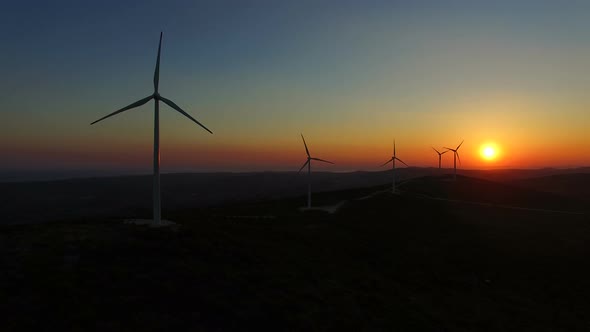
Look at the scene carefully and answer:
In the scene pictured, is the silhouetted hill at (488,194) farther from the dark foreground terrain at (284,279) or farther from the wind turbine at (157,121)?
the wind turbine at (157,121)

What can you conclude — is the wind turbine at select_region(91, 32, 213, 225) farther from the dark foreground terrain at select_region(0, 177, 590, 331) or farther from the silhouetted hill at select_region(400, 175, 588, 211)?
the silhouetted hill at select_region(400, 175, 588, 211)

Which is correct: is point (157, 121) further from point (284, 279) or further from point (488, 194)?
point (488, 194)

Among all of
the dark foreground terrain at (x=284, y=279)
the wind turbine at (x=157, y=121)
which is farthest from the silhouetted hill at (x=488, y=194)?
the wind turbine at (x=157, y=121)

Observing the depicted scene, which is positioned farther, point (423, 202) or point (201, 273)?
point (423, 202)

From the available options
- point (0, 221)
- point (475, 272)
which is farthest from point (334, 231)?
point (0, 221)

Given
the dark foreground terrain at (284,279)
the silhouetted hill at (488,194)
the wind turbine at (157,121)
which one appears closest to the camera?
the dark foreground terrain at (284,279)

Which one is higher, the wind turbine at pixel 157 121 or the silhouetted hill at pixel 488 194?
the wind turbine at pixel 157 121

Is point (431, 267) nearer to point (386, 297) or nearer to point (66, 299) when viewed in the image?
point (386, 297)

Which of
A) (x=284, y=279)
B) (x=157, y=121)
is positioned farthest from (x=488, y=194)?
(x=157, y=121)
